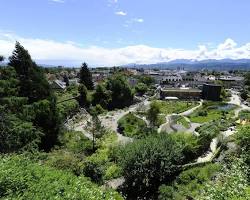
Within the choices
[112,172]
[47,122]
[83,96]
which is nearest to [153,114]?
[47,122]

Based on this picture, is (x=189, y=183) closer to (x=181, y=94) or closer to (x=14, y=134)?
(x=14, y=134)

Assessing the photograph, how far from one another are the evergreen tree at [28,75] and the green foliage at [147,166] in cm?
1584

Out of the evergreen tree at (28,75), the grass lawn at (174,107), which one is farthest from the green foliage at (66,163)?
the grass lawn at (174,107)

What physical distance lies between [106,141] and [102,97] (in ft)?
96.3

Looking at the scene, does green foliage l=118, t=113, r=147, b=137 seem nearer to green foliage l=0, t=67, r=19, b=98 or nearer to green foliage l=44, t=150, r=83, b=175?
green foliage l=44, t=150, r=83, b=175

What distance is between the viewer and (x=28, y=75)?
3831 centimetres

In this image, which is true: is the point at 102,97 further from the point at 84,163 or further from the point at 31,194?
the point at 31,194

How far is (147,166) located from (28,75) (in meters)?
20.1

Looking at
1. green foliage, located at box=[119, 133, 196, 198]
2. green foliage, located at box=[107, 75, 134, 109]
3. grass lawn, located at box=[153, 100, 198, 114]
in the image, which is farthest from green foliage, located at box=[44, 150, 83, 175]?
green foliage, located at box=[107, 75, 134, 109]

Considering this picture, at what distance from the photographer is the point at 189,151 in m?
30.1

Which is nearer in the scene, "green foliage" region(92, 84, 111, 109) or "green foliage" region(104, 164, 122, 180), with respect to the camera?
"green foliage" region(104, 164, 122, 180)

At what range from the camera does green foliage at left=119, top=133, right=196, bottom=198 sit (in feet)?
83.0

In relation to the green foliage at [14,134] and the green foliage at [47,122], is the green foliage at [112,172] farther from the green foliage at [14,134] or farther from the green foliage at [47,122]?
the green foliage at [47,122]

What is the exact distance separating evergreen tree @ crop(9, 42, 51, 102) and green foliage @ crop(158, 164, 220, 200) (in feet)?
66.2
